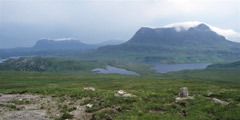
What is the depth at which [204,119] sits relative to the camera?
1413 centimetres

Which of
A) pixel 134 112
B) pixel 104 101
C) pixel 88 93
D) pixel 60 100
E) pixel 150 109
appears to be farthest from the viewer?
pixel 88 93

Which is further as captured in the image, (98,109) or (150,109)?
(98,109)

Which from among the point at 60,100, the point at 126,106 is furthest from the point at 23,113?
the point at 126,106

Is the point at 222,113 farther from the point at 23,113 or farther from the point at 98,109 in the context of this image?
the point at 23,113

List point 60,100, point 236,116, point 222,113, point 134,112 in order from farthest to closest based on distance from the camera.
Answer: point 60,100
point 134,112
point 222,113
point 236,116

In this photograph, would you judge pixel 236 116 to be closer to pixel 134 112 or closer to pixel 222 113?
pixel 222 113

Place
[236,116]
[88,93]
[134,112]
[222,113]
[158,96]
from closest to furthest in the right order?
[236,116], [222,113], [134,112], [158,96], [88,93]

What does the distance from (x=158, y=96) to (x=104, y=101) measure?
8880mm

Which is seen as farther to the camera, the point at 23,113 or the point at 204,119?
the point at 23,113

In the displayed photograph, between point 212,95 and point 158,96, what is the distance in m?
8.84

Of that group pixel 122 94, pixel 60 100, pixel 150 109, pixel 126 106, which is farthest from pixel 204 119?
pixel 60 100

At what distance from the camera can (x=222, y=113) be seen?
1481 cm

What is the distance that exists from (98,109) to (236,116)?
1534 centimetres

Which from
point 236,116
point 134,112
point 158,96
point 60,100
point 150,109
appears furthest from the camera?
point 60,100
